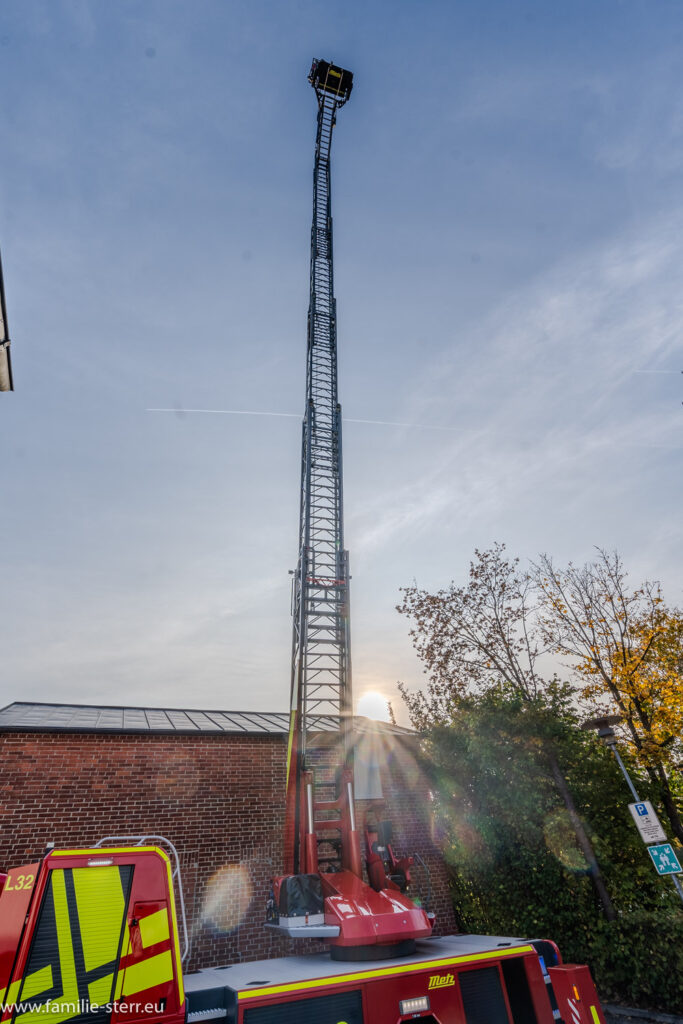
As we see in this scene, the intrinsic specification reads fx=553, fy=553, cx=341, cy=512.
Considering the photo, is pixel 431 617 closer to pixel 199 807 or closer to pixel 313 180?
pixel 199 807

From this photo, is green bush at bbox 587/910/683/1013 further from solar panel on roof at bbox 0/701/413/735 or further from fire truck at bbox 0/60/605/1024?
solar panel on roof at bbox 0/701/413/735

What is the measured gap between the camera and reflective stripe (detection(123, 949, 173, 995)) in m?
5.00

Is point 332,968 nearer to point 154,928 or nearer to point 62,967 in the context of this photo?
point 154,928

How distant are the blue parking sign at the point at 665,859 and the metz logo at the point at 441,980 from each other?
3.74m

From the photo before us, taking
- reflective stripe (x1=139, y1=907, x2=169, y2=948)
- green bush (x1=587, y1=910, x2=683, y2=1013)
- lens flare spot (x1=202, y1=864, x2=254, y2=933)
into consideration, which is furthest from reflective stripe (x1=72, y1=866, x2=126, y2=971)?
green bush (x1=587, y1=910, x2=683, y2=1013)

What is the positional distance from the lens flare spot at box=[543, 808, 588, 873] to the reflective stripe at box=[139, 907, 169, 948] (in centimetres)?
A: 864

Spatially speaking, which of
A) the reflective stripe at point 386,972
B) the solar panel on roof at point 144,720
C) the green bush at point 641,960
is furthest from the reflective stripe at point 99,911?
the green bush at point 641,960

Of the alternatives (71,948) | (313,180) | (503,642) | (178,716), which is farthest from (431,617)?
(313,180)

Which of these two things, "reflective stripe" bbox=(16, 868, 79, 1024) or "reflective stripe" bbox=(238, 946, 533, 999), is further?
"reflective stripe" bbox=(238, 946, 533, 999)

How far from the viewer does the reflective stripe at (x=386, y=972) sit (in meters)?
5.66

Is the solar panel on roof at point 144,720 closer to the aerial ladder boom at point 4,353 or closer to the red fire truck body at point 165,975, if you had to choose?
the red fire truck body at point 165,975

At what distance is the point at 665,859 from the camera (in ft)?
27.0

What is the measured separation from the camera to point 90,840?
9.89 meters

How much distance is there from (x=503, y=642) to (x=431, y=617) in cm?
219
